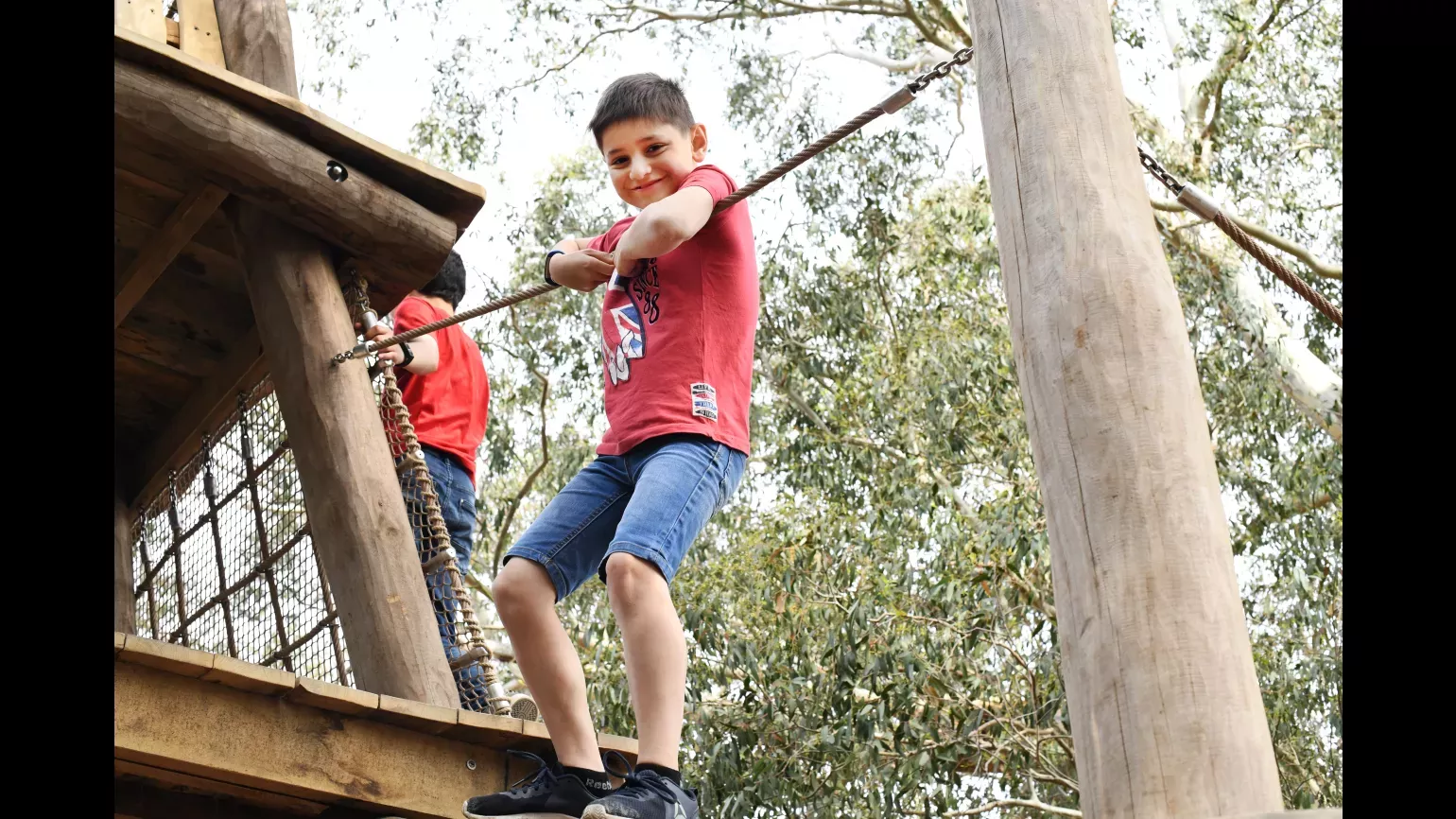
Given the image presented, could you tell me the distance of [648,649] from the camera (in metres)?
2.69

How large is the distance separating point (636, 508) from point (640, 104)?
92 cm

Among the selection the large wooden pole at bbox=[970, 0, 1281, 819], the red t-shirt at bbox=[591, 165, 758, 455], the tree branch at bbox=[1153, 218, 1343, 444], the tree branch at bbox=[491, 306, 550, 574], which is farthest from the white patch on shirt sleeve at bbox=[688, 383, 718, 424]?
the tree branch at bbox=[491, 306, 550, 574]

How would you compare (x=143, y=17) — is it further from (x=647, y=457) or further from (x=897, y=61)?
(x=897, y=61)

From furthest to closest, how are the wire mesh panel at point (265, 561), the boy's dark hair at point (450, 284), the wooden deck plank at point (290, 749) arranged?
the boy's dark hair at point (450, 284), the wire mesh panel at point (265, 561), the wooden deck plank at point (290, 749)

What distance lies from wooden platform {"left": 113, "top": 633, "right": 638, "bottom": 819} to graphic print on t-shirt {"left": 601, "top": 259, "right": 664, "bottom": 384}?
2.54 ft

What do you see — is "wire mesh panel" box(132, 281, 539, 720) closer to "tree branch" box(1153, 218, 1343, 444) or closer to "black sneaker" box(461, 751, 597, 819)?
"black sneaker" box(461, 751, 597, 819)

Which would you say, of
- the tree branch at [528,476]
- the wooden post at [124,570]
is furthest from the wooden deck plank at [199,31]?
the tree branch at [528,476]

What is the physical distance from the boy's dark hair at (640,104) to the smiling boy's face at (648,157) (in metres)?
0.01

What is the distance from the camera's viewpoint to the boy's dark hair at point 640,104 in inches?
126

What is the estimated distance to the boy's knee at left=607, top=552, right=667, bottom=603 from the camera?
270cm

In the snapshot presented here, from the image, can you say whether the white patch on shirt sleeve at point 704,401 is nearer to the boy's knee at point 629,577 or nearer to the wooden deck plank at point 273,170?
the boy's knee at point 629,577

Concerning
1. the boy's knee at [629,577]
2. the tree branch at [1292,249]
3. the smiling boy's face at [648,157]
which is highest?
the tree branch at [1292,249]
